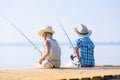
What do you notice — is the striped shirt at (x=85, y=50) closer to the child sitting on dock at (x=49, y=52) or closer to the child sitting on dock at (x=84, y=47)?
the child sitting on dock at (x=84, y=47)

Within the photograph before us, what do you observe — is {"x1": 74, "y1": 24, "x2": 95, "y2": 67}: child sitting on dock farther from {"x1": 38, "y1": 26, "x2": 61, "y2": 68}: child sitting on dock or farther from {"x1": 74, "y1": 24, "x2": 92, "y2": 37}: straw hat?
{"x1": 38, "y1": 26, "x2": 61, "y2": 68}: child sitting on dock

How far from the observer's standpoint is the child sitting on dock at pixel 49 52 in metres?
12.1

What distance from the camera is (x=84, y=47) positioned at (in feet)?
42.5

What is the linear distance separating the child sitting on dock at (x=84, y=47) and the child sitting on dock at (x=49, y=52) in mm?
773

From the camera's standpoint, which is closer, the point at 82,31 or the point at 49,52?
the point at 49,52

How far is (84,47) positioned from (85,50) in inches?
4.2

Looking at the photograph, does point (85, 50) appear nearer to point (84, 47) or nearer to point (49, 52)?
point (84, 47)

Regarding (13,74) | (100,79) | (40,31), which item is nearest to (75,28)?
(40,31)

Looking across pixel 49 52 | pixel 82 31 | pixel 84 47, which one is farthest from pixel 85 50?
pixel 49 52

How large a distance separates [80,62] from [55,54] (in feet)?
3.13

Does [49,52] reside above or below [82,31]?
below

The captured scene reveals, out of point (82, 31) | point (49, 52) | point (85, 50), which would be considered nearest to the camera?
point (49, 52)

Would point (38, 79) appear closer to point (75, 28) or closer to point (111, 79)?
point (111, 79)

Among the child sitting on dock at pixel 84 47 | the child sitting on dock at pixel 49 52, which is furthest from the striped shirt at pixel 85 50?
the child sitting on dock at pixel 49 52
